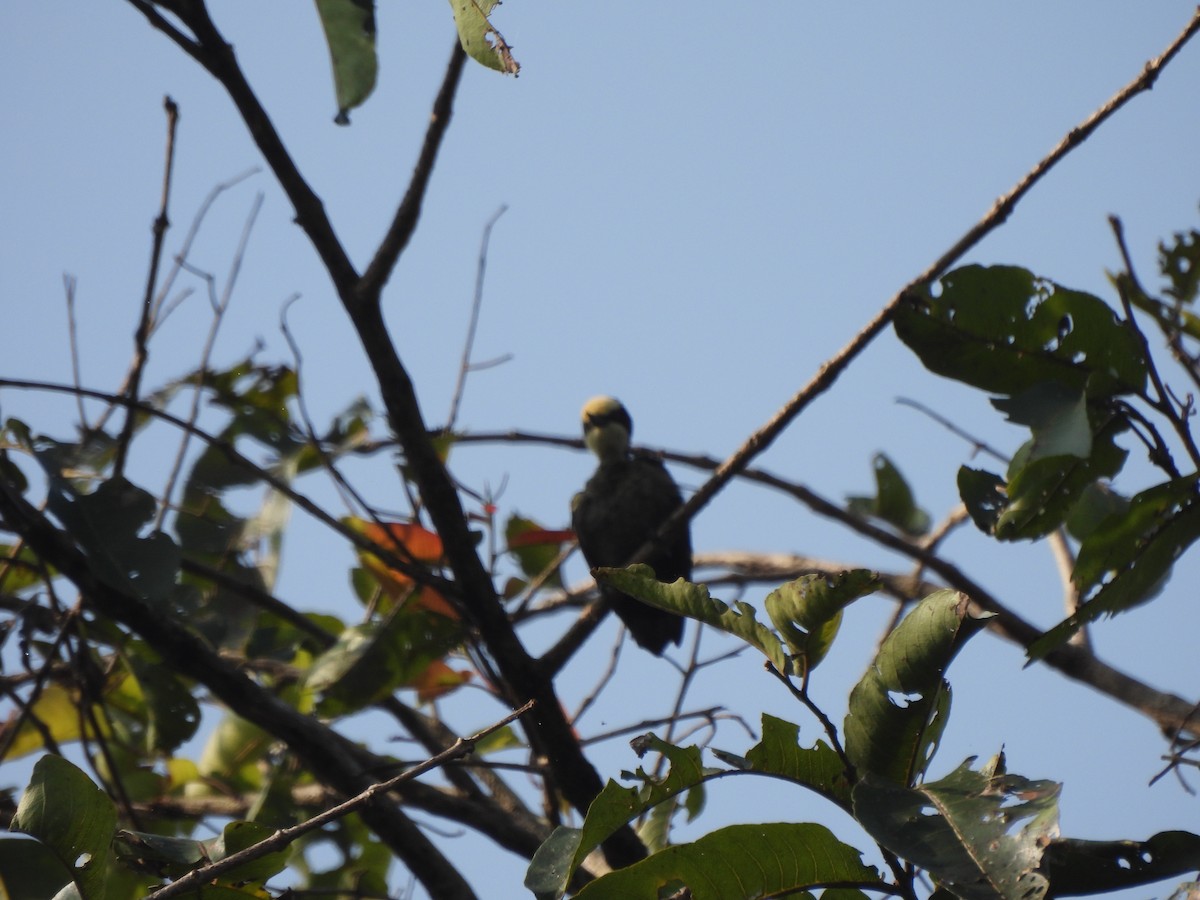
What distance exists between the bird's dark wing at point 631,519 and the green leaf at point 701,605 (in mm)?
3190

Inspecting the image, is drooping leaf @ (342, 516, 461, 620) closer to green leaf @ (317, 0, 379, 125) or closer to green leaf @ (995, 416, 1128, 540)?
green leaf @ (317, 0, 379, 125)

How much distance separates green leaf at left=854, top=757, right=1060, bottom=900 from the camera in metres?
1.39

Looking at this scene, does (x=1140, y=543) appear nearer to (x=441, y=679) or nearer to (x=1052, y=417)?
(x=1052, y=417)

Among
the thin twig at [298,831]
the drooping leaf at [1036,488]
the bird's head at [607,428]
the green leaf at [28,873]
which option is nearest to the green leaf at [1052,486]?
the drooping leaf at [1036,488]

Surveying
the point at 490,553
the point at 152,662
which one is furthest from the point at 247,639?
the point at 490,553

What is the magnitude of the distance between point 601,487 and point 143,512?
10.4ft

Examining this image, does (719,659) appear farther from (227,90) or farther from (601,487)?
(601,487)

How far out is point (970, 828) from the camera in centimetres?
145

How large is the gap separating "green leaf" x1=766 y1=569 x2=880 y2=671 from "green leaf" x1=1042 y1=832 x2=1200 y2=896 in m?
0.39

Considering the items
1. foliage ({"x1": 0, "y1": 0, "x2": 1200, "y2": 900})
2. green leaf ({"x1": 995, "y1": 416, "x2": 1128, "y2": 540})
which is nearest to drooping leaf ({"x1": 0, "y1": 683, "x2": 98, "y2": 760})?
foliage ({"x1": 0, "y1": 0, "x2": 1200, "y2": 900})

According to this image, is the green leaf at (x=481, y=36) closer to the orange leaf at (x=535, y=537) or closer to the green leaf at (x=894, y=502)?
the orange leaf at (x=535, y=537)

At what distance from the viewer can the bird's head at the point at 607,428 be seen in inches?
230

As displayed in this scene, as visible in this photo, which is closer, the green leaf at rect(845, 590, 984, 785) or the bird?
the green leaf at rect(845, 590, 984, 785)

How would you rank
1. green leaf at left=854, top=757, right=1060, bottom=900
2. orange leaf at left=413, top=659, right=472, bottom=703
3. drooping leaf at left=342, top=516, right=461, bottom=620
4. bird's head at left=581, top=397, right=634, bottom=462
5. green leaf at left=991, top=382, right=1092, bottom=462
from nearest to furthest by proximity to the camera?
green leaf at left=854, top=757, right=1060, bottom=900 → green leaf at left=991, top=382, right=1092, bottom=462 → drooping leaf at left=342, top=516, right=461, bottom=620 → orange leaf at left=413, top=659, right=472, bottom=703 → bird's head at left=581, top=397, right=634, bottom=462
